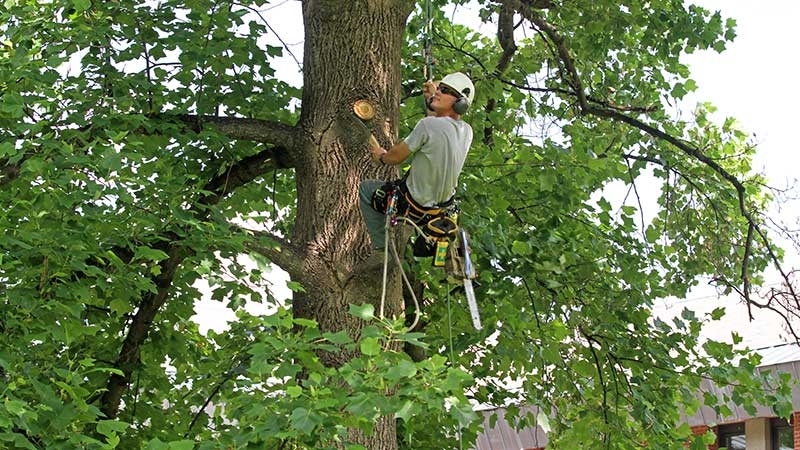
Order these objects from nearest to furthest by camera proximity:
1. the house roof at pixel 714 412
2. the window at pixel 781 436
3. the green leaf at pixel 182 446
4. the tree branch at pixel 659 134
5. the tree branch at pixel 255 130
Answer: the green leaf at pixel 182 446 < the tree branch at pixel 255 130 < the tree branch at pixel 659 134 < the house roof at pixel 714 412 < the window at pixel 781 436

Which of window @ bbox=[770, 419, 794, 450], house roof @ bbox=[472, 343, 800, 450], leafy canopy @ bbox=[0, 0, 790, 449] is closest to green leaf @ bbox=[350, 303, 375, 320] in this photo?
leafy canopy @ bbox=[0, 0, 790, 449]

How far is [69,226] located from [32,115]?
3.46 feet

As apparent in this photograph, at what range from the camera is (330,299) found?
7.75 metres

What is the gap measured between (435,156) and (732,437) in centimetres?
1170

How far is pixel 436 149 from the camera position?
6.87 metres

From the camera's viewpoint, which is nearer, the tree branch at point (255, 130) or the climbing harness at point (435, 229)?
the climbing harness at point (435, 229)

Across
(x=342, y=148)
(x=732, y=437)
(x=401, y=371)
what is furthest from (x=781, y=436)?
(x=401, y=371)

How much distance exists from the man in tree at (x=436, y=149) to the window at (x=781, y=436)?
34.4 feet

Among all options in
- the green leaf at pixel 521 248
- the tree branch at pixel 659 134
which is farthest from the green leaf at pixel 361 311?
the tree branch at pixel 659 134

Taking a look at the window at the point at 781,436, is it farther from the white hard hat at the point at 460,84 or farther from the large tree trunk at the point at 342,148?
the white hard hat at the point at 460,84

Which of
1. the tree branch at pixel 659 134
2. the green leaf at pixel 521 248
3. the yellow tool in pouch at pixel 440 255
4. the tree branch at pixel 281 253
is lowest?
the yellow tool in pouch at pixel 440 255

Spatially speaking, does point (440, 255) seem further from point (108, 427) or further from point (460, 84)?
point (108, 427)

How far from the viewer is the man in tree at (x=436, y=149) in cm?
685

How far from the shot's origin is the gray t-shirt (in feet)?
22.4
